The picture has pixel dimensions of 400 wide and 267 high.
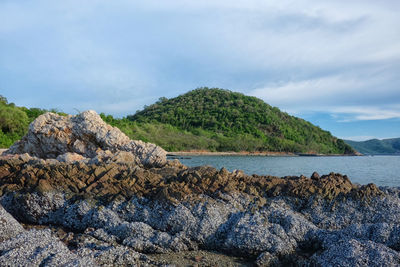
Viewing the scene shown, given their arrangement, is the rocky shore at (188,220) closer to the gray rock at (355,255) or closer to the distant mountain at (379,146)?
the gray rock at (355,255)

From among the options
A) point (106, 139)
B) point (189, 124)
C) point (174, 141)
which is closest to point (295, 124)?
point (189, 124)

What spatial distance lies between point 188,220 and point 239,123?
80.5m

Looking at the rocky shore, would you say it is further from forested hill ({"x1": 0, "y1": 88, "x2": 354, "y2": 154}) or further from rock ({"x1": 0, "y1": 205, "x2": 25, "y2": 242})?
forested hill ({"x1": 0, "y1": 88, "x2": 354, "y2": 154})

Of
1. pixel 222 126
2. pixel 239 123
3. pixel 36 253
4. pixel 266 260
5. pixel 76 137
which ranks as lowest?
pixel 266 260

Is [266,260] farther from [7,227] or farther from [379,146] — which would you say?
[379,146]

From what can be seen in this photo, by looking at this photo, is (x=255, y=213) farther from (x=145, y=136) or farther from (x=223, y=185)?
(x=145, y=136)

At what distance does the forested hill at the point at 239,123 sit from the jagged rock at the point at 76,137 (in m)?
53.0

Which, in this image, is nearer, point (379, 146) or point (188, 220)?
point (188, 220)

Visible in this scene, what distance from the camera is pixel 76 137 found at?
43.1 ft

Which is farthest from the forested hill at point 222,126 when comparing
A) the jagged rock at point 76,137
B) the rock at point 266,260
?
the rock at point 266,260

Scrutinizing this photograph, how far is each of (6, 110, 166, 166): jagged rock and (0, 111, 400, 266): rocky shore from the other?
481 centimetres

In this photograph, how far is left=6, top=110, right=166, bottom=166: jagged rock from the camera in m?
12.3

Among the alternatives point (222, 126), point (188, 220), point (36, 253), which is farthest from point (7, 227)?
point (222, 126)

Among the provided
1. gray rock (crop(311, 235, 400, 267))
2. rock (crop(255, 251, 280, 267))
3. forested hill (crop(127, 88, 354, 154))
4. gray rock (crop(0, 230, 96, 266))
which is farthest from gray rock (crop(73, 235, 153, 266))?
forested hill (crop(127, 88, 354, 154))
